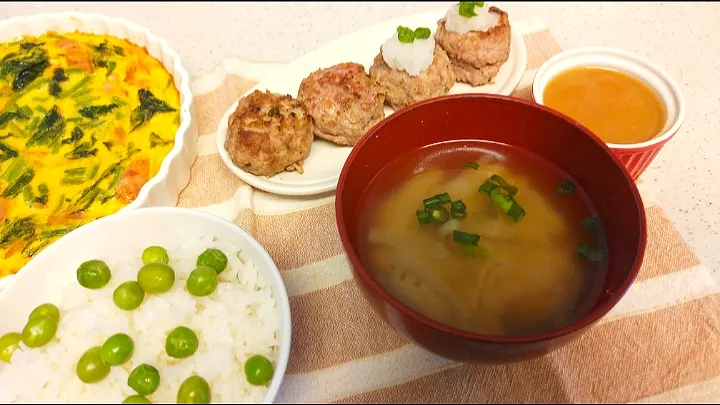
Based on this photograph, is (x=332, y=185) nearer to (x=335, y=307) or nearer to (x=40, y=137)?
(x=335, y=307)

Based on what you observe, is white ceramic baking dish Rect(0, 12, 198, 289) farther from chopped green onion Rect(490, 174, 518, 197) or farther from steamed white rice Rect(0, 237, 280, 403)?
chopped green onion Rect(490, 174, 518, 197)

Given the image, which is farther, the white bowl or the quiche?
the quiche

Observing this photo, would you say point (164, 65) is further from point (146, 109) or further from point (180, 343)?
point (180, 343)

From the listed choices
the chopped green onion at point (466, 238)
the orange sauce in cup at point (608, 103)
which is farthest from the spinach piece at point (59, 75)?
the orange sauce in cup at point (608, 103)

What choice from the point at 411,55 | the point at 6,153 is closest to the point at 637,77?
the point at 411,55

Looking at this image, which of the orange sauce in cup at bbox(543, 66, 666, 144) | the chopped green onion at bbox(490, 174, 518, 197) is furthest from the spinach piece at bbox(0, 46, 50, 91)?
the orange sauce in cup at bbox(543, 66, 666, 144)

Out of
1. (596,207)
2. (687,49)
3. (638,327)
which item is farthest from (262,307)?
(687,49)
